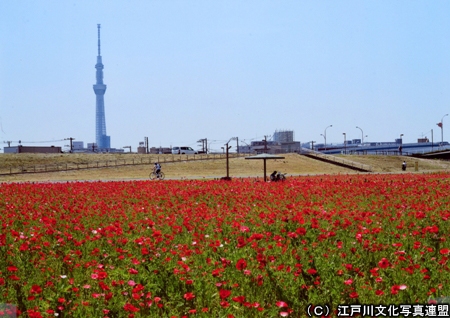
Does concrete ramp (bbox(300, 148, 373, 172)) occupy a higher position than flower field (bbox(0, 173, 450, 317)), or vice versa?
flower field (bbox(0, 173, 450, 317))

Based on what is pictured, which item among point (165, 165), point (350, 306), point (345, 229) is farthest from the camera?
point (165, 165)

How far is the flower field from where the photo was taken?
19.4 ft

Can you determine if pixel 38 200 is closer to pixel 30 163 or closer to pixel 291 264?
pixel 291 264

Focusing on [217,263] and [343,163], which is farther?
[343,163]

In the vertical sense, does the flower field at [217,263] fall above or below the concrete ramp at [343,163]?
above

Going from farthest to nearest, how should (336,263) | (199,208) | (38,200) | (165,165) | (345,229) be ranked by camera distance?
(165,165), (38,200), (199,208), (345,229), (336,263)

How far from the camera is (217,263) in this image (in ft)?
23.8

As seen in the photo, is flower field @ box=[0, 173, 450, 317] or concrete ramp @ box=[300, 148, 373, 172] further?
concrete ramp @ box=[300, 148, 373, 172]

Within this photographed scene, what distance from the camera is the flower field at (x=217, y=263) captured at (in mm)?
5914

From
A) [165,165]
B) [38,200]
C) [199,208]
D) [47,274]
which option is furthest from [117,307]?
[165,165]

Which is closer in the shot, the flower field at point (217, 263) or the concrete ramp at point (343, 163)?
the flower field at point (217, 263)

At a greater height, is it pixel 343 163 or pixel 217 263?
pixel 217 263

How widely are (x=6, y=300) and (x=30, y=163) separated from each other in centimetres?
6677

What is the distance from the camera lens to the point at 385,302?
19.2ft
